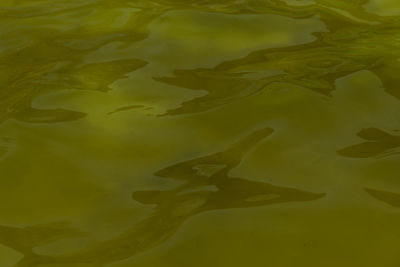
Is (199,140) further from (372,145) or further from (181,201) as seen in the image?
(372,145)

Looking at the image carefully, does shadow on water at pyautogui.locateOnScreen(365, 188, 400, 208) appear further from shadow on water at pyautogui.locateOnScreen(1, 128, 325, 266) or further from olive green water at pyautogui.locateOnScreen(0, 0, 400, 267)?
shadow on water at pyautogui.locateOnScreen(1, 128, 325, 266)

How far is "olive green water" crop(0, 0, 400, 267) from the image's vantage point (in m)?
1.03

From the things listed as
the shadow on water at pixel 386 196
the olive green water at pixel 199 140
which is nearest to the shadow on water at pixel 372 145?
the olive green water at pixel 199 140

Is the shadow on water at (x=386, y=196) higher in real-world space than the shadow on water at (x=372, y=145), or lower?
lower

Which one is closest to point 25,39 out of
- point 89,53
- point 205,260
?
point 89,53

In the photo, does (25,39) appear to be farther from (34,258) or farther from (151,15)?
(34,258)

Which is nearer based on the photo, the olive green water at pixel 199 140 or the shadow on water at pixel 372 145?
the olive green water at pixel 199 140

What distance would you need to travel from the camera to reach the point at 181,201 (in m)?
1.13

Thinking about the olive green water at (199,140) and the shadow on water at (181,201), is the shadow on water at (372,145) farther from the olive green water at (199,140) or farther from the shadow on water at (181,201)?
the shadow on water at (181,201)

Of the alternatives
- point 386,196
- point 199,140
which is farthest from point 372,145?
point 199,140

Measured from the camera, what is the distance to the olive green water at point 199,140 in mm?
1034

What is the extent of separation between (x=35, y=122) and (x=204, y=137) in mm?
396

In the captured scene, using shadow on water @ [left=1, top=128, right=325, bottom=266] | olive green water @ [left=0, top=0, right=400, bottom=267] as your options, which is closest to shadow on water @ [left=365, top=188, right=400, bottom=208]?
olive green water @ [left=0, top=0, right=400, bottom=267]

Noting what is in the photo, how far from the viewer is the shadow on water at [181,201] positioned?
1015 mm
